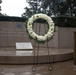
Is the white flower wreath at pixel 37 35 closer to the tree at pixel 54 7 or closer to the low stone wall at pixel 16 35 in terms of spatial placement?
the low stone wall at pixel 16 35

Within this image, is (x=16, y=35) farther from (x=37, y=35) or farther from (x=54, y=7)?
(x=54, y=7)

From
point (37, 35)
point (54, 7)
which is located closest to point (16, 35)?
point (37, 35)

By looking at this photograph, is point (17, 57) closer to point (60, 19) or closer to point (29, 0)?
point (60, 19)

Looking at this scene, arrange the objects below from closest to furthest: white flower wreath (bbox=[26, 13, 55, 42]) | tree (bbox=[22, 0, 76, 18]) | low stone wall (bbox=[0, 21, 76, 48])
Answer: white flower wreath (bbox=[26, 13, 55, 42]), low stone wall (bbox=[0, 21, 76, 48]), tree (bbox=[22, 0, 76, 18])

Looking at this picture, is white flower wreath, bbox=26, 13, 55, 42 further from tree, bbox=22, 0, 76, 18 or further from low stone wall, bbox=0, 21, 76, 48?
tree, bbox=22, 0, 76, 18

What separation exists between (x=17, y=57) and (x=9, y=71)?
1190mm

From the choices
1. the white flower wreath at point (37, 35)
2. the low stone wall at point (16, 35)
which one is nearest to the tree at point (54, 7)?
the low stone wall at point (16, 35)

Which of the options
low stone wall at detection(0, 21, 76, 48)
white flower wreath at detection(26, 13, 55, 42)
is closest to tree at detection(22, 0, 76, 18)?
low stone wall at detection(0, 21, 76, 48)

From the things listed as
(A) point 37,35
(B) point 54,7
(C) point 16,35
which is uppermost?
(B) point 54,7

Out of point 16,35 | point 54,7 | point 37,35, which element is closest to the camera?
point 37,35

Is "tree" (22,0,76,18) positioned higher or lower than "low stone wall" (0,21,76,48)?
higher

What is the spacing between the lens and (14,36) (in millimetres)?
13695

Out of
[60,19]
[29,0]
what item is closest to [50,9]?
[29,0]

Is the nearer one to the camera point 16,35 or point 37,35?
point 37,35
